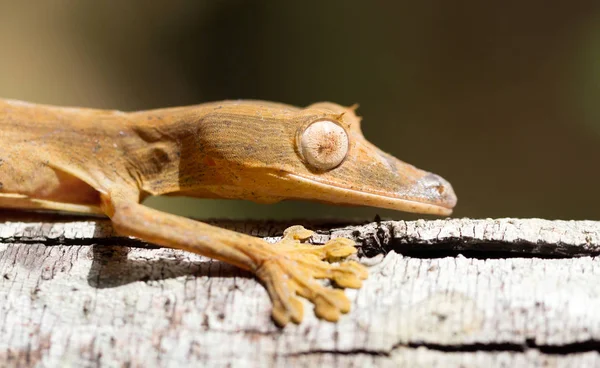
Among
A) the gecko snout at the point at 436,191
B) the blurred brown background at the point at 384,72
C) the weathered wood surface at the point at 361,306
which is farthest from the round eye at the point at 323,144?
the blurred brown background at the point at 384,72

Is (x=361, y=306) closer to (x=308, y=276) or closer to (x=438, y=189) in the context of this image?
(x=308, y=276)

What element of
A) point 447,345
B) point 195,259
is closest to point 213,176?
point 195,259

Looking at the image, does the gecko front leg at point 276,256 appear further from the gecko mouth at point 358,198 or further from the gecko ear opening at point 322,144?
the gecko ear opening at point 322,144

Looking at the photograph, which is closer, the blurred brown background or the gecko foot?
the gecko foot

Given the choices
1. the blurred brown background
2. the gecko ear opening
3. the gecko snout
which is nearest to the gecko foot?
the gecko ear opening

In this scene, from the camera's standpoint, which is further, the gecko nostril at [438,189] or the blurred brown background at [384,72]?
the blurred brown background at [384,72]

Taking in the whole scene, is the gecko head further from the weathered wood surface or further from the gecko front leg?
the gecko front leg

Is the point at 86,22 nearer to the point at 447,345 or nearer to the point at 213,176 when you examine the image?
the point at 213,176
